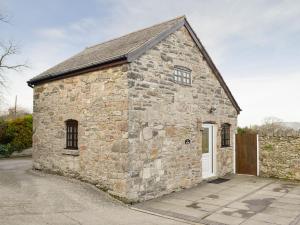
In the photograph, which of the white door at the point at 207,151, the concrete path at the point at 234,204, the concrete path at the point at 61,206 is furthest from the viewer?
the white door at the point at 207,151

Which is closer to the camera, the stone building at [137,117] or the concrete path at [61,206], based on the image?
the concrete path at [61,206]

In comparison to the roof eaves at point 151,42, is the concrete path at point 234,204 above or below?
below

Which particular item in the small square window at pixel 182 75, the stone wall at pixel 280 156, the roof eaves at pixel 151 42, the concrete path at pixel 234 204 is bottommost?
the concrete path at pixel 234 204

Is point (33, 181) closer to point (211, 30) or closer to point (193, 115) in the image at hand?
point (193, 115)

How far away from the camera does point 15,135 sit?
20.7 m

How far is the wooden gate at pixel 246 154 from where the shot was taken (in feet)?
46.1

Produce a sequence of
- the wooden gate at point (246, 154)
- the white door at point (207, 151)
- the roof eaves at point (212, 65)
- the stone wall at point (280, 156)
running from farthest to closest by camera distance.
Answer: the wooden gate at point (246, 154), the stone wall at point (280, 156), the white door at point (207, 151), the roof eaves at point (212, 65)

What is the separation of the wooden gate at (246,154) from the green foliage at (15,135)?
1460 cm

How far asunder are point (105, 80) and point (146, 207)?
166 inches

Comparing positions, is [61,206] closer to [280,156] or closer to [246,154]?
[246,154]

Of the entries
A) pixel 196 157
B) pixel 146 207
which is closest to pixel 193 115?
pixel 196 157

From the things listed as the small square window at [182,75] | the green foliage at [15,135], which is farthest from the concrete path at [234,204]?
the green foliage at [15,135]

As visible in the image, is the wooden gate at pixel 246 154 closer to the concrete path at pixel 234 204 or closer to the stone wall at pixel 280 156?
the stone wall at pixel 280 156

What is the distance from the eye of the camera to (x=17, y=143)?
20.6m
